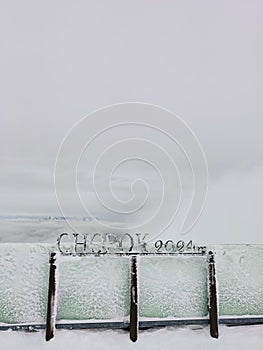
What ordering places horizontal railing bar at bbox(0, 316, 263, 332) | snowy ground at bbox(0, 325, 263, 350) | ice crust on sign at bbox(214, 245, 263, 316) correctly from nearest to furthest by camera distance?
snowy ground at bbox(0, 325, 263, 350) < horizontal railing bar at bbox(0, 316, 263, 332) < ice crust on sign at bbox(214, 245, 263, 316)

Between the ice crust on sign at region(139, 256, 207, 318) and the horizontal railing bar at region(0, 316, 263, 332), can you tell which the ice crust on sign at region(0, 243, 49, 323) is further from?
the ice crust on sign at region(139, 256, 207, 318)

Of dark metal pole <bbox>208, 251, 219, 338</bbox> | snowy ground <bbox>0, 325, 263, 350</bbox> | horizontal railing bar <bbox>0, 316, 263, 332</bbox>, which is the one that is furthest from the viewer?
dark metal pole <bbox>208, 251, 219, 338</bbox>

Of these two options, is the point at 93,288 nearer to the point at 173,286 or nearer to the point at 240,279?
the point at 173,286

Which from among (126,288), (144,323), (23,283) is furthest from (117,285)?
(23,283)

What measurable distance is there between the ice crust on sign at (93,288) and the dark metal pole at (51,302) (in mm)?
67

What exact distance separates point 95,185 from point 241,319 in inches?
70.2

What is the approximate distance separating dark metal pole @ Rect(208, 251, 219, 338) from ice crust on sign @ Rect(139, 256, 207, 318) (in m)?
0.06

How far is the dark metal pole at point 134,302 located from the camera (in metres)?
2.96

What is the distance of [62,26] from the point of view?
13.4ft

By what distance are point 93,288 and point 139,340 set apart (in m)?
0.52

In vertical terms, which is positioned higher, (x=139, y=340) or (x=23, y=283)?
(x=23, y=283)

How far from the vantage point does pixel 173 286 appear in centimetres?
318

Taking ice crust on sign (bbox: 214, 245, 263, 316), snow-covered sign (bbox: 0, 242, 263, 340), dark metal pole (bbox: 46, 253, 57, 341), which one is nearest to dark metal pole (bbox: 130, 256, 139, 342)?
snow-covered sign (bbox: 0, 242, 263, 340)

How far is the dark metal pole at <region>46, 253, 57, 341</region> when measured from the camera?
2895 millimetres
